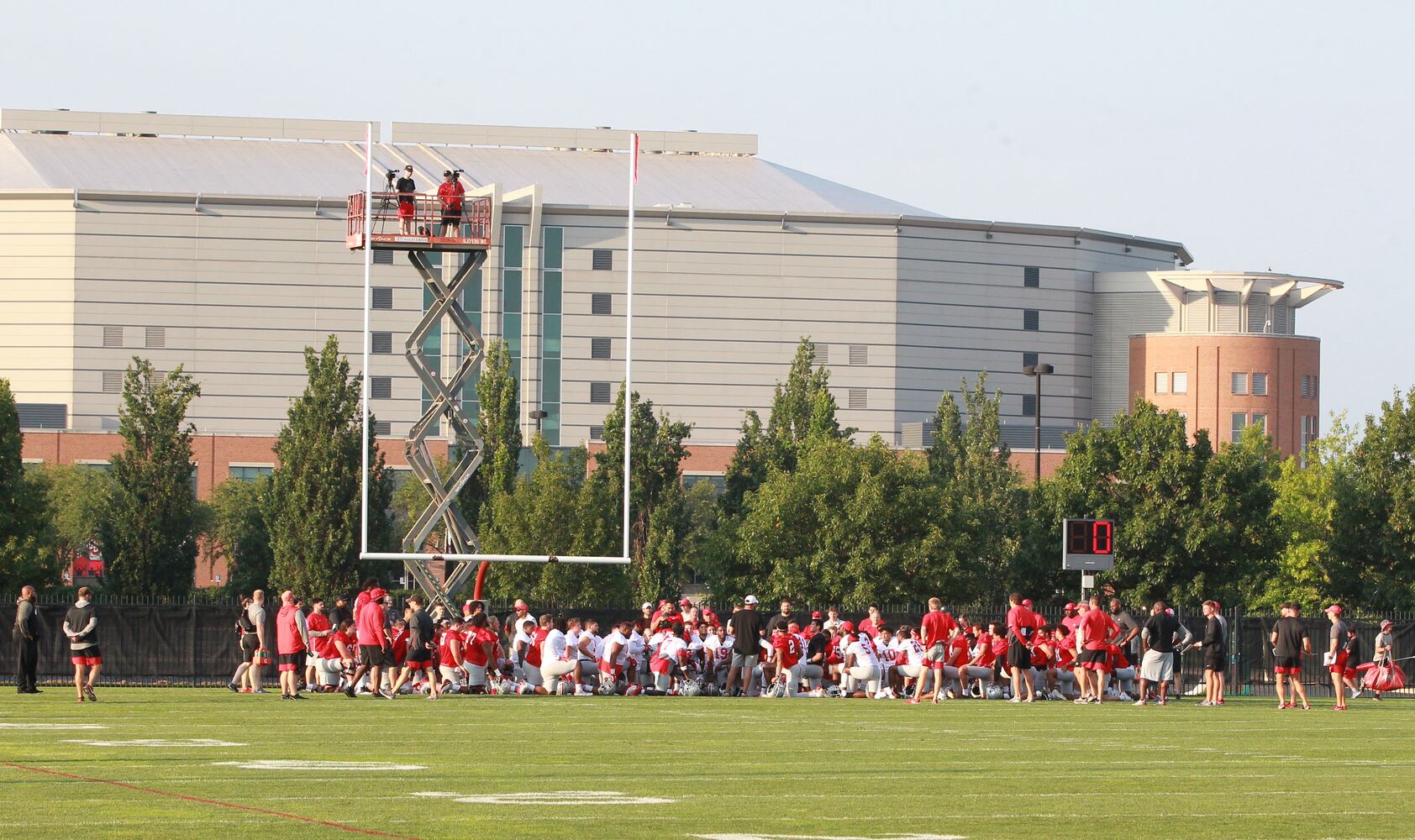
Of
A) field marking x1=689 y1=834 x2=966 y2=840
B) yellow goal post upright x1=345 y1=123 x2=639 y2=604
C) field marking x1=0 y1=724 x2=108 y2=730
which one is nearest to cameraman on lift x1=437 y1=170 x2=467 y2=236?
yellow goal post upright x1=345 y1=123 x2=639 y2=604

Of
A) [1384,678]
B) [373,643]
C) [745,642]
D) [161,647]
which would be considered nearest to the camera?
[373,643]

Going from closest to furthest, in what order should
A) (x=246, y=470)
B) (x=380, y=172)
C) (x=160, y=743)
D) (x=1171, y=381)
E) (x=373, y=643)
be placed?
(x=160, y=743) → (x=373, y=643) → (x=246, y=470) → (x=380, y=172) → (x=1171, y=381)

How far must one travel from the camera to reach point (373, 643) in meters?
26.2

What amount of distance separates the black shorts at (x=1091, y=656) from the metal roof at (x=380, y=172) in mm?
65272

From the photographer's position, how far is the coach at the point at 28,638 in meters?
26.1

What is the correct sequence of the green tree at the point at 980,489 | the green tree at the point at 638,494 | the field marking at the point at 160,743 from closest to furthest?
the field marking at the point at 160,743 → the green tree at the point at 980,489 → the green tree at the point at 638,494

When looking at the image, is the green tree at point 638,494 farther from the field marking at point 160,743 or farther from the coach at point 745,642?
the field marking at point 160,743

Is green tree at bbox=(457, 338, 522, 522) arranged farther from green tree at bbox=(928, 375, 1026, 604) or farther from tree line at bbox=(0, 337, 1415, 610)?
green tree at bbox=(928, 375, 1026, 604)

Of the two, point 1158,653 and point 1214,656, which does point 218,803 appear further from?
point 1214,656

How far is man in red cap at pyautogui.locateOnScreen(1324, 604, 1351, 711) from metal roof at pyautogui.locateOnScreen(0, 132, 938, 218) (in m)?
65.4

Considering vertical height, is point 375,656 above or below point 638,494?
below

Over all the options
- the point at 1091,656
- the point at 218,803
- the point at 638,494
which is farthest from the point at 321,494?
the point at 218,803

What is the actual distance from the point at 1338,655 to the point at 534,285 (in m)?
67.1

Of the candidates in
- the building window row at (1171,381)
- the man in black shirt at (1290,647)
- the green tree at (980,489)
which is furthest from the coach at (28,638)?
the building window row at (1171,381)
